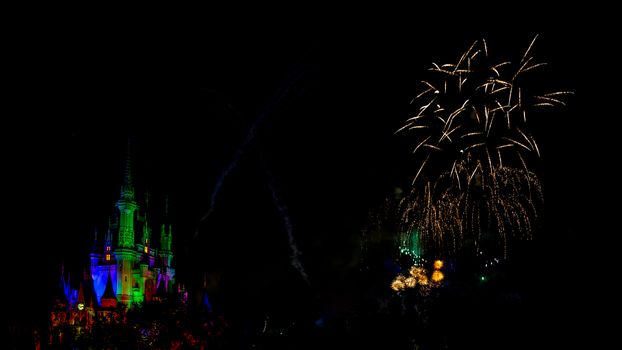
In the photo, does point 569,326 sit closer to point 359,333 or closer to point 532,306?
point 532,306

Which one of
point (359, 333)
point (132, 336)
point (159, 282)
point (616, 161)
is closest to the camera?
point (359, 333)

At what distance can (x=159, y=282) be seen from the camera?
6003 cm

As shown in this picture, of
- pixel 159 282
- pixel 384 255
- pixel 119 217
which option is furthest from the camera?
pixel 159 282

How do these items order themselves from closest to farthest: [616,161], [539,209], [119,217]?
[616,161] → [539,209] → [119,217]

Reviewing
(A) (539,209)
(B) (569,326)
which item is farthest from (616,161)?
(B) (569,326)

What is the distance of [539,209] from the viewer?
50.0ft

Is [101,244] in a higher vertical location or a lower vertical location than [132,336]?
higher

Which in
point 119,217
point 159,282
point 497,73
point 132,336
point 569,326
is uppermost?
point 119,217

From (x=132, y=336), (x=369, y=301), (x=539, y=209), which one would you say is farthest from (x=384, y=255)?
(x=369, y=301)

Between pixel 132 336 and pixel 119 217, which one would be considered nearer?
pixel 132 336

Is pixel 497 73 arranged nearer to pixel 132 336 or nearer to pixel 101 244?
pixel 132 336

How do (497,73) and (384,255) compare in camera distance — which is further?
(384,255)

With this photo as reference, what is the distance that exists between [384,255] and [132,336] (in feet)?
41.7

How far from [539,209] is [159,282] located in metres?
50.8
